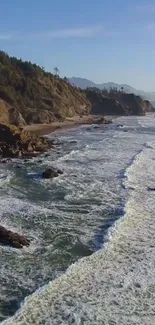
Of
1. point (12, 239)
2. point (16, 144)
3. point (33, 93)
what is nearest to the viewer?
point (12, 239)

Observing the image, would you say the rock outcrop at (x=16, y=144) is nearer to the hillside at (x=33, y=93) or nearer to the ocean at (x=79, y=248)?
the ocean at (x=79, y=248)

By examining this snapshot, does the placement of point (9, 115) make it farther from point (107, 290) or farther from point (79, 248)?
point (107, 290)

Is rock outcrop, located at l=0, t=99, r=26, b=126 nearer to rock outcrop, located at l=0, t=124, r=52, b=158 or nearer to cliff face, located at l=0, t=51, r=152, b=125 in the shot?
cliff face, located at l=0, t=51, r=152, b=125

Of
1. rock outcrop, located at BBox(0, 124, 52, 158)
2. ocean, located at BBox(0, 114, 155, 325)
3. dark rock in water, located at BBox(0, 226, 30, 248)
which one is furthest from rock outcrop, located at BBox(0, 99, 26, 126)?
dark rock in water, located at BBox(0, 226, 30, 248)

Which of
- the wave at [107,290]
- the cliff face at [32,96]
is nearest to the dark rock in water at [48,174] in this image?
the wave at [107,290]

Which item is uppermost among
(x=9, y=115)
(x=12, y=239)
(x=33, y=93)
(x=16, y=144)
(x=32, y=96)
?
(x=33, y=93)

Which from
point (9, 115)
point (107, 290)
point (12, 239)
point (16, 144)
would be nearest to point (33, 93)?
point (9, 115)

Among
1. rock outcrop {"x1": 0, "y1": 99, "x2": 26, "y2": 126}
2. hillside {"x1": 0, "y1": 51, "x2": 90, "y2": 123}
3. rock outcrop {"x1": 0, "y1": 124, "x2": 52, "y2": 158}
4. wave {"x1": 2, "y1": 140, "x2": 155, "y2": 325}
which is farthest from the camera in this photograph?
hillside {"x1": 0, "y1": 51, "x2": 90, "y2": 123}
